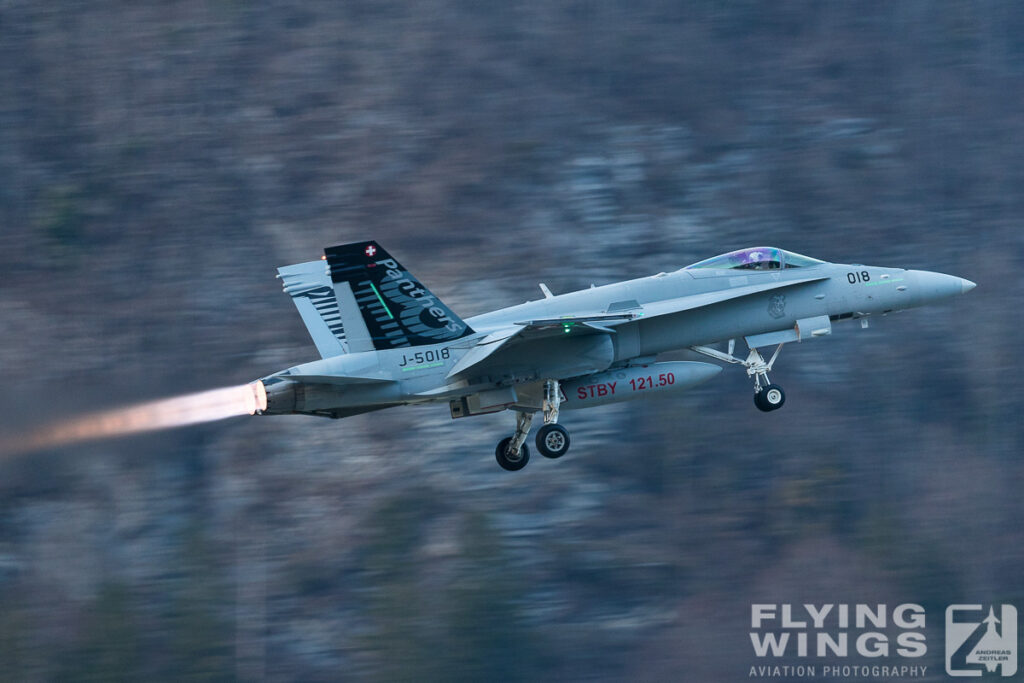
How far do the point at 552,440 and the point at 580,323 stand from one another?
3152mm

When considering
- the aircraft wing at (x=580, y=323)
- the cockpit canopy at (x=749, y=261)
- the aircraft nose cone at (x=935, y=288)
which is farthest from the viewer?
the aircraft nose cone at (x=935, y=288)

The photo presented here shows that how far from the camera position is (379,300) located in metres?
24.1

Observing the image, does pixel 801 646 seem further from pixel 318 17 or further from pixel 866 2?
pixel 318 17

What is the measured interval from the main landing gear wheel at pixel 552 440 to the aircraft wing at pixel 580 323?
1.95 metres

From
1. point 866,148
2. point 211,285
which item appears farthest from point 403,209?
point 866,148

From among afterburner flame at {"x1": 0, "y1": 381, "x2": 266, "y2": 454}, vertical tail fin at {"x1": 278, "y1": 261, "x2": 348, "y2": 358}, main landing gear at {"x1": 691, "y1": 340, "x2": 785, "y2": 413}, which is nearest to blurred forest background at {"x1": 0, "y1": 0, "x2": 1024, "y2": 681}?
afterburner flame at {"x1": 0, "y1": 381, "x2": 266, "y2": 454}

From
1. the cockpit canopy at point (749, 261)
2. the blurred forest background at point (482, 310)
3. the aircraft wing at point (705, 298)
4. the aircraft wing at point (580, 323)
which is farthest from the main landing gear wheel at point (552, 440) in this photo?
the blurred forest background at point (482, 310)

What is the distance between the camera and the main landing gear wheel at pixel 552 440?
25844 mm

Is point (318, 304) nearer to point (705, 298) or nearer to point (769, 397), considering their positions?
point (705, 298)

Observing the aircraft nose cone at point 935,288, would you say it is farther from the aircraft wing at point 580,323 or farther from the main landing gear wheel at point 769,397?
the main landing gear wheel at point 769,397

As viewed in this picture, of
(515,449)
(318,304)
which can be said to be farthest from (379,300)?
(515,449)

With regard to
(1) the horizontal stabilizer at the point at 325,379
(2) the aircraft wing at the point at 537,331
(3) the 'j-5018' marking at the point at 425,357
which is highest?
(2) the aircraft wing at the point at 537,331

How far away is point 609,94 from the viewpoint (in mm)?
51875

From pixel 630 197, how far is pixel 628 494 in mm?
10814
